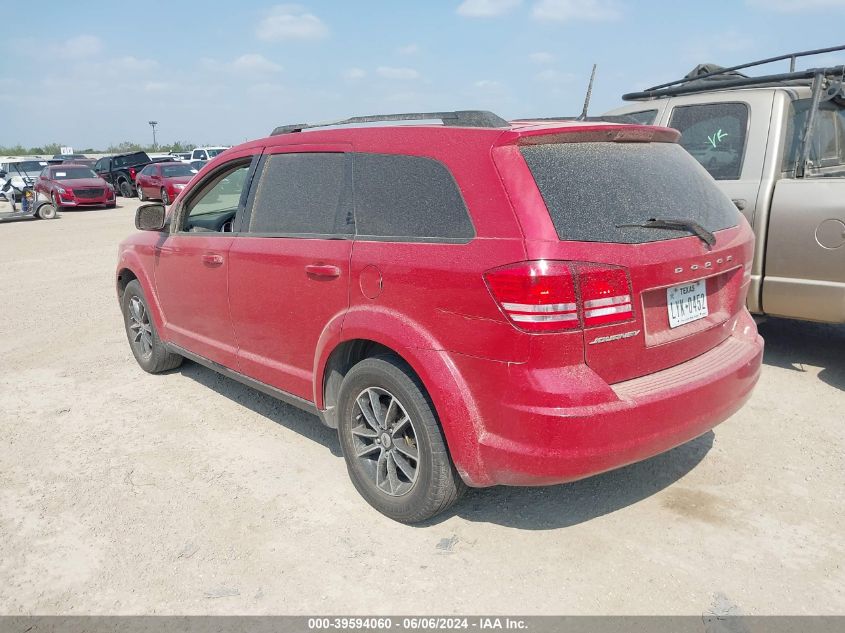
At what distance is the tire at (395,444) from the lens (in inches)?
119

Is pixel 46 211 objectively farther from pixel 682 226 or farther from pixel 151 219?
pixel 682 226

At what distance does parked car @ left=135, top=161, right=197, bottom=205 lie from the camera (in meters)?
23.3

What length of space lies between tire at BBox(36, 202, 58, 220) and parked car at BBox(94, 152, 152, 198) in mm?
8117

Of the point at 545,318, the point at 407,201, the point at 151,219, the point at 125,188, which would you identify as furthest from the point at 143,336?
the point at 125,188

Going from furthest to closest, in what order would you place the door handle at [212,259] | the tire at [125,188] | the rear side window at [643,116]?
the tire at [125,188] → the rear side window at [643,116] → the door handle at [212,259]

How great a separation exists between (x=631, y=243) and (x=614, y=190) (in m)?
0.26

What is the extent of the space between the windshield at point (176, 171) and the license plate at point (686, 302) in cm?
2339

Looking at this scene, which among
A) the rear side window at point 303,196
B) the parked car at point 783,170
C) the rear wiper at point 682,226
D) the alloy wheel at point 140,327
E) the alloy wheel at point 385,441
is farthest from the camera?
the alloy wheel at point 140,327

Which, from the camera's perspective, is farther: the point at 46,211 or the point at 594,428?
the point at 46,211

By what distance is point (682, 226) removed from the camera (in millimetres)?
2986

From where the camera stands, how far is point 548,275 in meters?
2.58

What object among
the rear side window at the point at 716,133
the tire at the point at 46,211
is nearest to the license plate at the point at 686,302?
the rear side window at the point at 716,133

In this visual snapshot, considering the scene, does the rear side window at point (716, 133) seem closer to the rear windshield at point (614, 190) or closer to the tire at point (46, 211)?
the rear windshield at point (614, 190)

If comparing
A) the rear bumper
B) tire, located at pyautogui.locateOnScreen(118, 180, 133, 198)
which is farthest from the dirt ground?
tire, located at pyautogui.locateOnScreen(118, 180, 133, 198)
